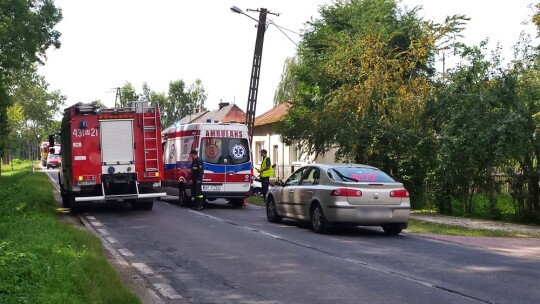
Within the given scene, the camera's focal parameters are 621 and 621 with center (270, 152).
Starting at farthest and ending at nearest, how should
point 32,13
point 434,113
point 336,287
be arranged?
point 32,13
point 434,113
point 336,287

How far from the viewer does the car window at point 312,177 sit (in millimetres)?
13538

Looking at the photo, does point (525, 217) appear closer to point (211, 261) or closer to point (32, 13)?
point (211, 261)

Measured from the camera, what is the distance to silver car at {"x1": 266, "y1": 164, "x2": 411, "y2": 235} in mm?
12547

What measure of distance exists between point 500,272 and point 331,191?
4.42 meters

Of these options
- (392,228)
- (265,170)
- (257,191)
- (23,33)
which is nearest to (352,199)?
(392,228)

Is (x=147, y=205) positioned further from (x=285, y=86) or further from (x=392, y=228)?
(x=285, y=86)

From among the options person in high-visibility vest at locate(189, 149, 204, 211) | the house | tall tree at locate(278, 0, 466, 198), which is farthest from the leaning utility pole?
the house

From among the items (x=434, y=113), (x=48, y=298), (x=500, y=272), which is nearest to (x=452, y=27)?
(x=434, y=113)

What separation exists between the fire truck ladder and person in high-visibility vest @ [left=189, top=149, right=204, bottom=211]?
155 centimetres

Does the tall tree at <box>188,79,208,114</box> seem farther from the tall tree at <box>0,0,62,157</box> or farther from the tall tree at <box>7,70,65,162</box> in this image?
the tall tree at <box>0,0,62,157</box>

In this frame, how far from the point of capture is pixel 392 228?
13.4m

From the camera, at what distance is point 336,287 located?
755 cm

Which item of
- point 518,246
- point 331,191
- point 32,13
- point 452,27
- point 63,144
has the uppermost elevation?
point 32,13

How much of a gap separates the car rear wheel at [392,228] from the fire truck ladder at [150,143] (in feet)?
23.3
